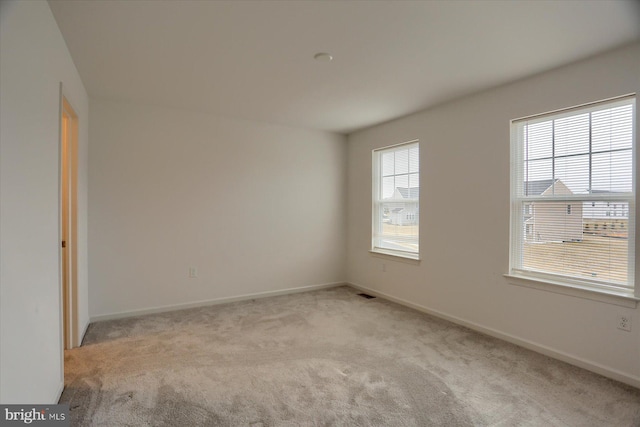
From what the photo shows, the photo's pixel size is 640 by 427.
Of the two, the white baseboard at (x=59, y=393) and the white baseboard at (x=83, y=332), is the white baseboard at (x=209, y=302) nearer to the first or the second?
the white baseboard at (x=83, y=332)

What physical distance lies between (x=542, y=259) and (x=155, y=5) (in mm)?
3585

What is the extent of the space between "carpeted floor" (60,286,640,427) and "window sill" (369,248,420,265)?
0.83 m

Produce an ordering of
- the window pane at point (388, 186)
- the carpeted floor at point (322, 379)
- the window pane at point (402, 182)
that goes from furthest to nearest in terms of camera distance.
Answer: the window pane at point (388, 186) < the window pane at point (402, 182) < the carpeted floor at point (322, 379)

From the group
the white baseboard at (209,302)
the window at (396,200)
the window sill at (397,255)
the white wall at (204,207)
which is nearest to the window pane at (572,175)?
the window at (396,200)

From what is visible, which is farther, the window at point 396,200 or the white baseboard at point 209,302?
the window at point 396,200

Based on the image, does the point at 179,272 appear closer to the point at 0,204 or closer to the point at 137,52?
the point at 137,52

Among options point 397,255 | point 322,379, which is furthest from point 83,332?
point 397,255

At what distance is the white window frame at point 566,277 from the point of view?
2359 mm

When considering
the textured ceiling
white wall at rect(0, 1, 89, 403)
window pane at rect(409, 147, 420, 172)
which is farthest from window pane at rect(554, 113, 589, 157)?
white wall at rect(0, 1, 89, 403)

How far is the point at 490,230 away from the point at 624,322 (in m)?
1.20

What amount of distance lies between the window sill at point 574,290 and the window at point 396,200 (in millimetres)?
1330

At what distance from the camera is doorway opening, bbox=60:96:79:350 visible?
2824 mm

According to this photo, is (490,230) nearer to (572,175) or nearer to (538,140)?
(572,175)

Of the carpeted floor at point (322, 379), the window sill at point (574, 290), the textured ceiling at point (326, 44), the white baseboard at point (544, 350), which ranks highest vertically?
the textured ceiling at point (326, 44)
